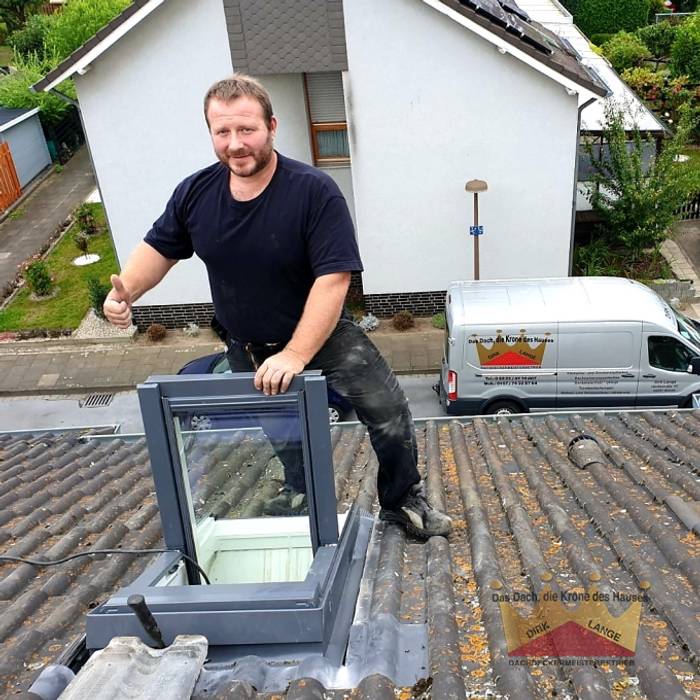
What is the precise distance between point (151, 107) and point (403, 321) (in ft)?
19.0

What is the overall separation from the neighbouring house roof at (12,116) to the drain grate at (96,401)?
13306 mm

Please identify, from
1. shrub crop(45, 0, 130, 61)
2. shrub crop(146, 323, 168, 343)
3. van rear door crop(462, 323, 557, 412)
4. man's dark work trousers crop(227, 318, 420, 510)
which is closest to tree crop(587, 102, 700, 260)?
van rear door crop(462, 323, 557, 412)

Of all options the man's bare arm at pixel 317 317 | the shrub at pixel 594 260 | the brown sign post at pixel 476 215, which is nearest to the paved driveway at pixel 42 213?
the brown sign post at pixel 476 215

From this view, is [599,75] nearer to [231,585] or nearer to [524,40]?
[524,40]

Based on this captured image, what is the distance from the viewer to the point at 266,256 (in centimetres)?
294

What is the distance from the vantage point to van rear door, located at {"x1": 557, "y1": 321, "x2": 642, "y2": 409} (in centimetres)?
974

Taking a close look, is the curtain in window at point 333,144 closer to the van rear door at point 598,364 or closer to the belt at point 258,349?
the van rear door at point 598,364

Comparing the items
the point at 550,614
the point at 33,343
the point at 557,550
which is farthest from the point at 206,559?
the point at 33,343

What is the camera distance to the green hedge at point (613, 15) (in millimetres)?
32219

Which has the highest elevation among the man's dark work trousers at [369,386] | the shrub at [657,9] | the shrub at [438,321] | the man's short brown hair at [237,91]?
the man's short brown hair at [237,91]

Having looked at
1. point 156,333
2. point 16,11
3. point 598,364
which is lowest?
point 156,333

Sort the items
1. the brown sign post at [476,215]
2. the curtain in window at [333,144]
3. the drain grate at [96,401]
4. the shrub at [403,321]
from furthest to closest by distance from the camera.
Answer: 1. the shrub at [403,321]
2. the curtain in window at [333,144]
3. the drain grate at [96,401]
4. the brown sign post at [476,215]


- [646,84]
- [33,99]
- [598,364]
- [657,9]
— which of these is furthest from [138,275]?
[657,9]

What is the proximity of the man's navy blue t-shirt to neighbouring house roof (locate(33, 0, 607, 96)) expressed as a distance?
9.58m
